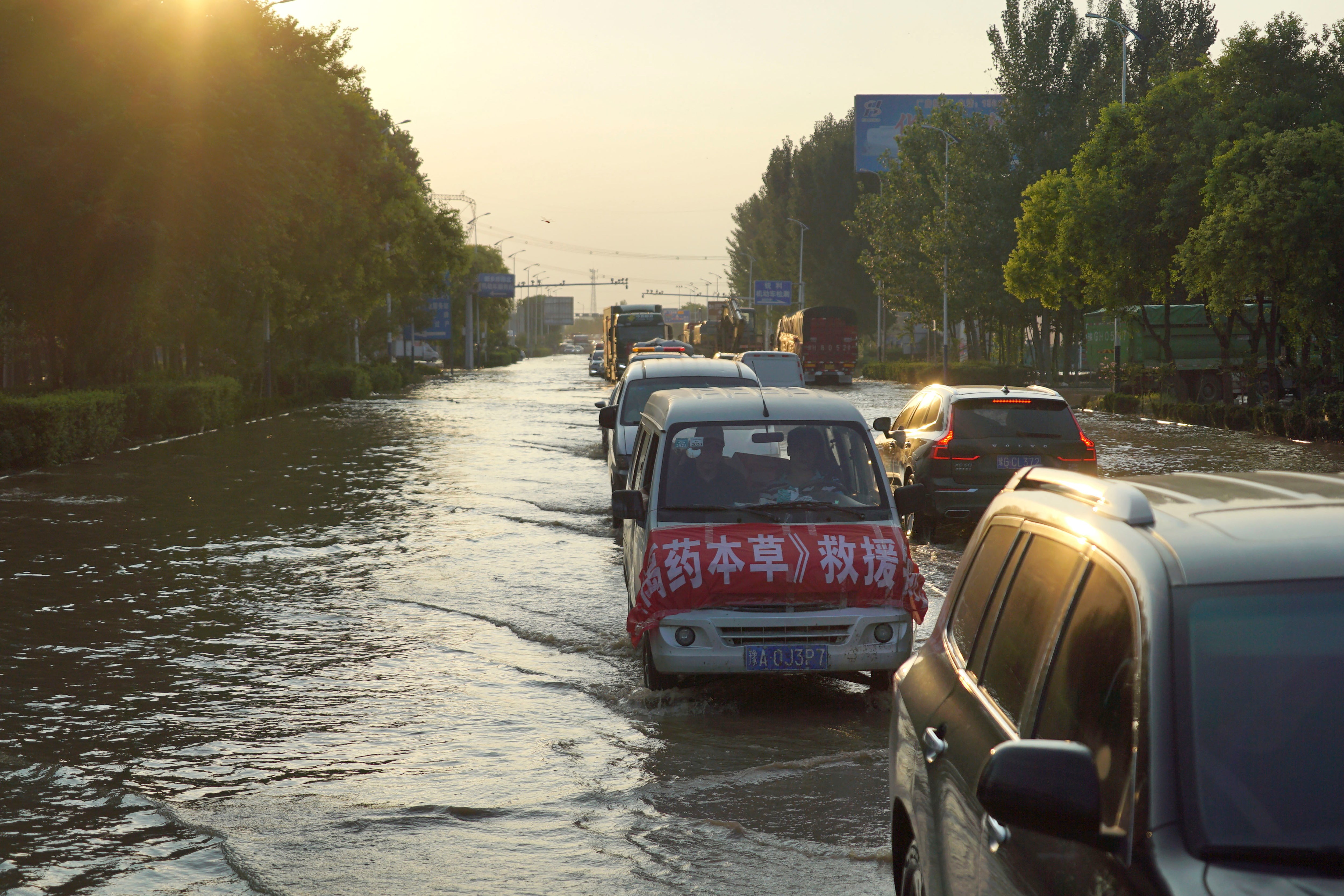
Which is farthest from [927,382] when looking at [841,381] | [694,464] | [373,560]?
[694,464]

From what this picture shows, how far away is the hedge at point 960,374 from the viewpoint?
5803 centimetres

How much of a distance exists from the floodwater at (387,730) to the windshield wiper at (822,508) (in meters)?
1.07

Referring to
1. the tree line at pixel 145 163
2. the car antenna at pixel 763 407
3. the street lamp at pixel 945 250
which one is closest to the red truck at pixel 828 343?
the street lamp at pixel 945 250

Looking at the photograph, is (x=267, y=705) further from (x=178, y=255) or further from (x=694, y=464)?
(x=178, y=255)

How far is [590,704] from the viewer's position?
818 centimetres

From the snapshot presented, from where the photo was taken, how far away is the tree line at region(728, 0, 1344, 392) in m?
28.7

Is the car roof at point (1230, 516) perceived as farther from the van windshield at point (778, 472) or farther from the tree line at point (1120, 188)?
the tree line at point (1120, 188)

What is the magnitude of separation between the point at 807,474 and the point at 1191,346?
35.7 meters

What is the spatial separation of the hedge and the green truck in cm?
897

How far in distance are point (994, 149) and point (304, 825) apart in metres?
55.5

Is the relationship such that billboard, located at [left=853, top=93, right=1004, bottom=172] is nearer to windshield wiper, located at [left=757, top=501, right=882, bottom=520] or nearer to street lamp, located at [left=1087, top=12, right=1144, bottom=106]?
street lamp, located at [left=1087, top=12, right=1144, bottom=106]

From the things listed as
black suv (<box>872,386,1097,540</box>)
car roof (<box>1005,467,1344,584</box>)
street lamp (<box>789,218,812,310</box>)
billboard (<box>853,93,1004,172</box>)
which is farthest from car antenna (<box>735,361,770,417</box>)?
street lamp (<box>789,218,812,310</box>)

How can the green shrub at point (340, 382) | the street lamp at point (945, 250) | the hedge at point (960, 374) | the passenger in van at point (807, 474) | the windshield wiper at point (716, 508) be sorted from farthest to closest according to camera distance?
the street lamp at point (945, 250)
the hedge at point (960, 374)
the green shrub at point (340, 382)
the passenger in van at point (807, 474)
the windshield wiper at point (716, 508)

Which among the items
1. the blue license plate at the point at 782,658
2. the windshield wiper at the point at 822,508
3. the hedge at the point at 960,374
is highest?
the windshield wiper at the point at 822,508
